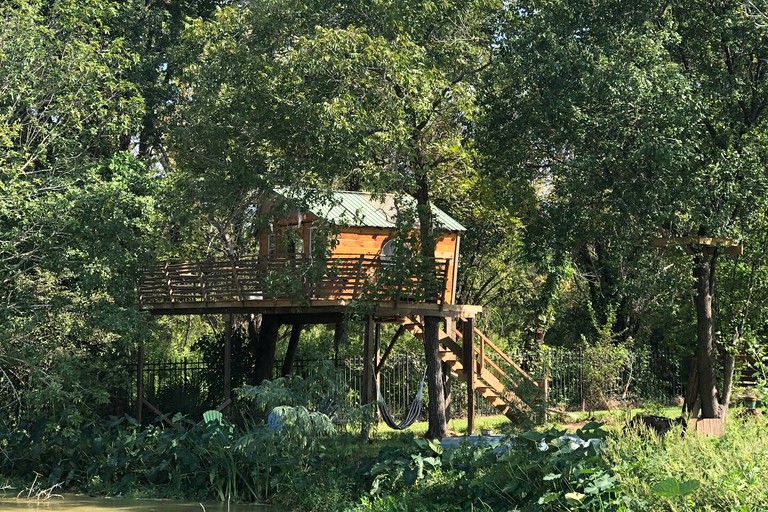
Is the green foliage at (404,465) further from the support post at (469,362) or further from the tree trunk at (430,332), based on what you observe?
the support post at (469,362)

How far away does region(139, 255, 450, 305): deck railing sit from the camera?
17953mm

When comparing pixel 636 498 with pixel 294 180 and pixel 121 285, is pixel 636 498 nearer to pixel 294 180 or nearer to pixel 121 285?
pixel 294 180

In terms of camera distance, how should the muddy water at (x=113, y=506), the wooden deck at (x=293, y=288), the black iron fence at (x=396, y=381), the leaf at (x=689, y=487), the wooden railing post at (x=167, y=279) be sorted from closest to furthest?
1. the leaf at (x=689, y=487)
2. the muddy water at (x=113, y=506)
3. the wooden deck at (x=293, y=288)
4. the wooden railing post at (x=167, y=279)
5. the black iron fence at (x=396, y=381)

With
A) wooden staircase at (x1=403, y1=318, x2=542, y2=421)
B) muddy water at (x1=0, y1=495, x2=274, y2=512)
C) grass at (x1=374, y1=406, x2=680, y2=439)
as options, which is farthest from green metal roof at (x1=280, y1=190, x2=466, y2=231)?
muddy water at (x1=0, y1=495, x2=274, y2=512)

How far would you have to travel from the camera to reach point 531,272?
1133 inches

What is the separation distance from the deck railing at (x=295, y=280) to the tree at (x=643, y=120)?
2.97 m

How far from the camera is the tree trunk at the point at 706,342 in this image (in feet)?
60.9

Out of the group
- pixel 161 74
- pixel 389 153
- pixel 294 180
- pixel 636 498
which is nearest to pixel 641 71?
pixel 389 153

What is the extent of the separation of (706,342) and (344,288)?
7494mm

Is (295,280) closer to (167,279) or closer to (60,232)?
(60,232)

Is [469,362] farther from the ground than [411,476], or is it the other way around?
[469,362]

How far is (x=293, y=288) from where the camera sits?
17672mm

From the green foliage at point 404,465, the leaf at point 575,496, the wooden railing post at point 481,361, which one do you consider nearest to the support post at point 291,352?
the wooden railing post at point 481,361

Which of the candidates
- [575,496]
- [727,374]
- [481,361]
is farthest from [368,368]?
[575,496]
